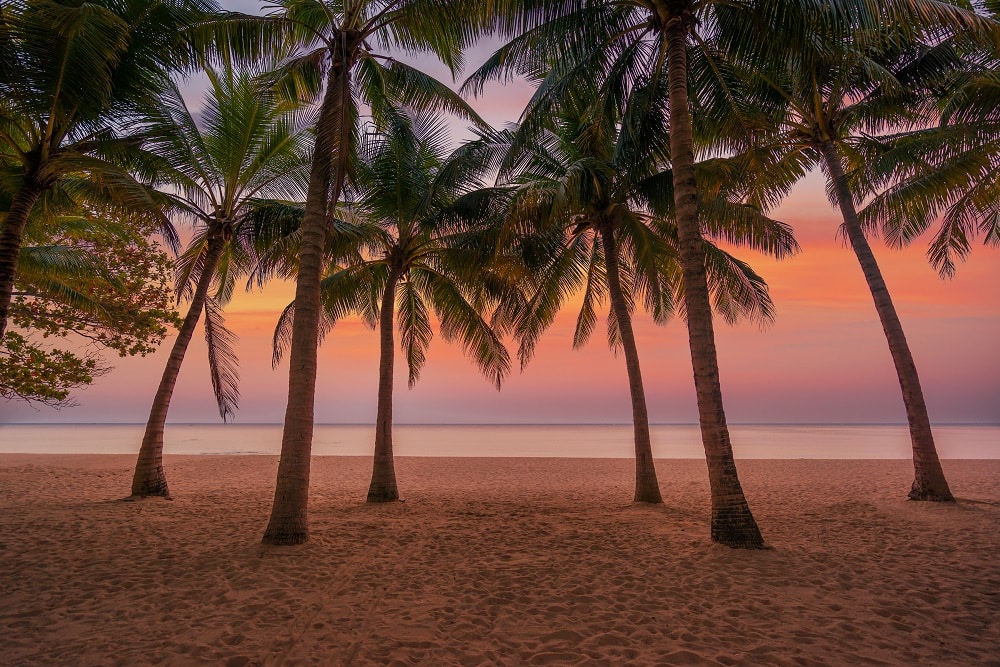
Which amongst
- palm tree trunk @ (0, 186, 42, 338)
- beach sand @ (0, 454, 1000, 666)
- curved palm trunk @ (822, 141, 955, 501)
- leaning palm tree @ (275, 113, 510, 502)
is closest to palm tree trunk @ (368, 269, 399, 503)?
leaning palm tree @ (275, 113, 510, 502)

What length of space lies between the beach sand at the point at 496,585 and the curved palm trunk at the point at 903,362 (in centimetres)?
52

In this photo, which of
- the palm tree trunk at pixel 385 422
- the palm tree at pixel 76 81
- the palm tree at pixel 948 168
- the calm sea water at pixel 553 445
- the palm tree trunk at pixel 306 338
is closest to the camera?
the palm tree at pixel 76 81

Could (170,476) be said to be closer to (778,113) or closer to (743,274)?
(743,274)

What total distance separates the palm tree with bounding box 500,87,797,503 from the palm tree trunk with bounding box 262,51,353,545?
2854mm

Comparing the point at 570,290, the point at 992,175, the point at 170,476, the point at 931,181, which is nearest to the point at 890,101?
the point at 931,181

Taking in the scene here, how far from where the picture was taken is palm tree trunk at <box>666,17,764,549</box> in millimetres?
6258

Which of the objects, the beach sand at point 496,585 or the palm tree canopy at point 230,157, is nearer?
the beach sand at point 496,585

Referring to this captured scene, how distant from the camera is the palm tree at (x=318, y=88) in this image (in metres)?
6.54

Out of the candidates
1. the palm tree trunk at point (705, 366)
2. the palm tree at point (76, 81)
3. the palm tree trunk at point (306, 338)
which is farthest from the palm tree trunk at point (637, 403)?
the palm tree at point (76, 81)

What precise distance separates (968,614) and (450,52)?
374 inches

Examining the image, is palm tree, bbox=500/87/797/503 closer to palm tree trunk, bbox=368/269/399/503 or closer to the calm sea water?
palm tree trunk, bbox=368/269/399/503

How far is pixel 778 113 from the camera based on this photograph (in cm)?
996

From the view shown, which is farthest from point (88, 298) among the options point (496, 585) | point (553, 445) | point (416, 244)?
point (553, 445)

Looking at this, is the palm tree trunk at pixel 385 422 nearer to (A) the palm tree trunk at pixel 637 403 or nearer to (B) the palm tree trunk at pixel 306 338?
(B) the palm tree trunk at pixel 306 338
